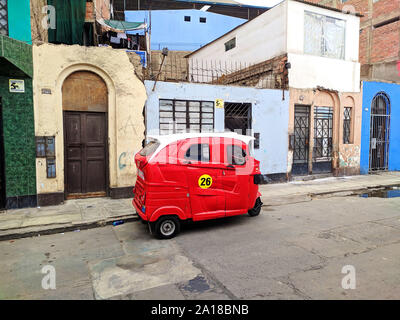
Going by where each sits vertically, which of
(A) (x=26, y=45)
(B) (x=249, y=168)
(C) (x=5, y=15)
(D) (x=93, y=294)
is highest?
(C) (x=5, y=15)

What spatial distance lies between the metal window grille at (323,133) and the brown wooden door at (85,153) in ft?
28.5

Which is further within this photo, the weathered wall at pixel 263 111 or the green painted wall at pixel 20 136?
the weathered wall at pixel 263 111

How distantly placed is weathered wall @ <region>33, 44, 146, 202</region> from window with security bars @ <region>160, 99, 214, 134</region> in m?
0.88

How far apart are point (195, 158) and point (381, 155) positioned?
12.2 m

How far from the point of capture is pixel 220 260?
14.1 ft

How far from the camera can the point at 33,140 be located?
7402 millimetres

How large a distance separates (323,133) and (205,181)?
8.57 metres

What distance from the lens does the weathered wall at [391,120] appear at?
12.9m

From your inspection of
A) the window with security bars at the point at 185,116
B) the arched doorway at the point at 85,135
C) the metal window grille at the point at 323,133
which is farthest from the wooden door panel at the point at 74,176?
the metal window grille at the point at 323,133

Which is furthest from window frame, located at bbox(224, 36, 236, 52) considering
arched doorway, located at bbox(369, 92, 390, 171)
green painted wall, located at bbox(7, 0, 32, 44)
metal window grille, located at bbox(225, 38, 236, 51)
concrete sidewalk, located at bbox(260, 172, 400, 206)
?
green painted wall, located at bbox(7, 0, 32, 44)

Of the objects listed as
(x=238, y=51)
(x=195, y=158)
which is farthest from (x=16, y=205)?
(x=238, y=51)

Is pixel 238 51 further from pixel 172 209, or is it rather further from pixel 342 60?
pixel 172 209

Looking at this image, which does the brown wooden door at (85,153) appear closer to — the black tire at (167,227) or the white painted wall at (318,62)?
the black tire at (167,227)

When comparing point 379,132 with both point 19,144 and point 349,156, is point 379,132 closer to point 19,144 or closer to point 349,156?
point 349,156
